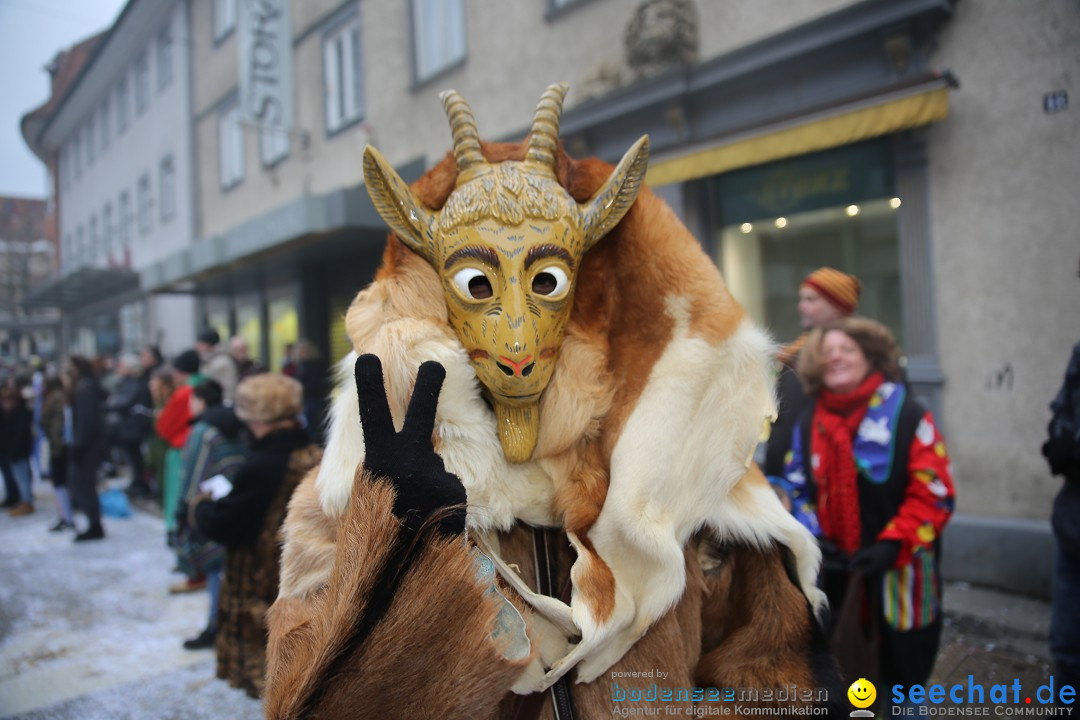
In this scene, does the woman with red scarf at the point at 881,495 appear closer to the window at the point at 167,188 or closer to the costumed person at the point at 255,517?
the costumed person at the point at 255,517

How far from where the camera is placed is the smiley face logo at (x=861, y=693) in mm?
2040

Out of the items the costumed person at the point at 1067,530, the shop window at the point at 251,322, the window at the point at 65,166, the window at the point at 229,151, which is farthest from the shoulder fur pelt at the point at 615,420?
the window at the point at 65,166

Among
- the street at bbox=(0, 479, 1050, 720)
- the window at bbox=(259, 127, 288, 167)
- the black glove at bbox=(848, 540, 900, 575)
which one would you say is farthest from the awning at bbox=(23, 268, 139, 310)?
the black glove at bbox=(848, 540, 900, 575)

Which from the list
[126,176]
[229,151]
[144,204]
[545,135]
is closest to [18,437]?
[229,151]

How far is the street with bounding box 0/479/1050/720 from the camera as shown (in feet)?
11.2

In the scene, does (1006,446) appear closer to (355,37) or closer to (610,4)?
(610,4)

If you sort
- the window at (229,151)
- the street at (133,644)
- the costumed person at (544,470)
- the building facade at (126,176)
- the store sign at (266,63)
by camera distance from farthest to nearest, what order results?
the building facade at (126,176)
the window at (229,151)
the store sign at (266,63)
the street at (133,644)
the costumed person at (544,470)

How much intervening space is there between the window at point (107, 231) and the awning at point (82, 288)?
4.17 ft

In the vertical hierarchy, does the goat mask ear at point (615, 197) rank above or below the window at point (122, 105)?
below

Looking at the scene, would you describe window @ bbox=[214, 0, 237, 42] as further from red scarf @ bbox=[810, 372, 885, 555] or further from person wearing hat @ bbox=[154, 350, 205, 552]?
red scarf @ bbox=[810, 372, 885, 555]

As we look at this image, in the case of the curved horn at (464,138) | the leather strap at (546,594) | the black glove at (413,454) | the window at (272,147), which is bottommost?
the leather strap at (546,594)

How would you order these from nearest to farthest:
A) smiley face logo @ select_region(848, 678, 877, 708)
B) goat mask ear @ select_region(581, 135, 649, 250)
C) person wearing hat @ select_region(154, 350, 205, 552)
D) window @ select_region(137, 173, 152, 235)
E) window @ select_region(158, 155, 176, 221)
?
goat mask ear @ select_region(581, 135, 649, 250), smiley face logo @ select_region(848, 678, 877, 708), person wearing hat @ select_region(154, 350, 205, 552), window @ select_region(158, 155, 176, 221), window @ select_region(137, 173, 152, 235)

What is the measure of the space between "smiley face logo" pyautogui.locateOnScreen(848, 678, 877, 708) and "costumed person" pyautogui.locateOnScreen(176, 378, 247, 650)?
3186 millimetres

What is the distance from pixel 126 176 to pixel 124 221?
1.19m
